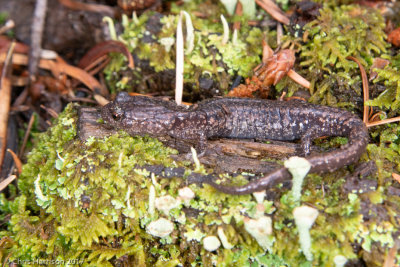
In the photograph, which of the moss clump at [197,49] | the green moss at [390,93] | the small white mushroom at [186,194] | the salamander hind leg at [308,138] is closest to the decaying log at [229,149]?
the salamander hind leg at [308,138]

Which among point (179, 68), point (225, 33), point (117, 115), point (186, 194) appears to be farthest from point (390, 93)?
point (117, 115)

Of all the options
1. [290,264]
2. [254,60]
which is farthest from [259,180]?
[254,60]

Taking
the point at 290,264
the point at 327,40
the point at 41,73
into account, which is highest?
the point at 327,40

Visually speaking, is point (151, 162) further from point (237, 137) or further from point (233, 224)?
point (237, 137)

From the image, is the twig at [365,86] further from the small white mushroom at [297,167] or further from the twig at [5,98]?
the twig at [5,98]

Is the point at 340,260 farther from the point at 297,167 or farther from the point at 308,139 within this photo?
the point at 308,139

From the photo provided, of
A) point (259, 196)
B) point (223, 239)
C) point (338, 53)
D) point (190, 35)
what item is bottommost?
point (223, 239)
